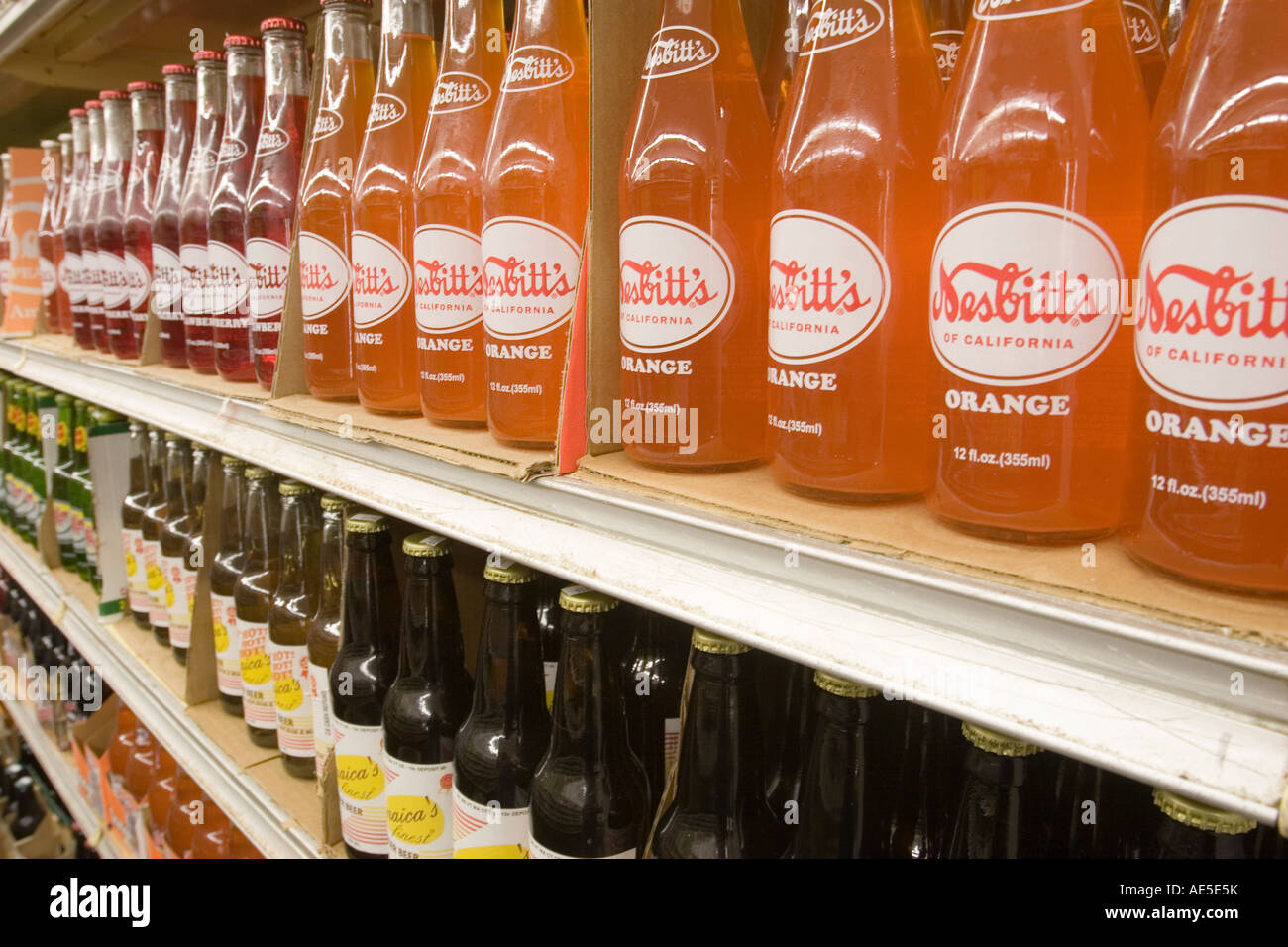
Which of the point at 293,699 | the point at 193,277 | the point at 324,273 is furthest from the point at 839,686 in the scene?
the point at 193,277

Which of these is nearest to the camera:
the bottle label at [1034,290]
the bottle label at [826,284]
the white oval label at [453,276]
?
the bottle label at [1034,290]

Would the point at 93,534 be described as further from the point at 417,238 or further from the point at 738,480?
the point at 738,480

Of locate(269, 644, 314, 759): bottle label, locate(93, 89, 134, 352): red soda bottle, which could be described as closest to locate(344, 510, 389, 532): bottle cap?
locate(269, 644, 314, 759): bottle label

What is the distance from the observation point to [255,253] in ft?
4.49

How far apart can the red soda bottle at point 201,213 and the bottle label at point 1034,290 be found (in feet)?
4.31

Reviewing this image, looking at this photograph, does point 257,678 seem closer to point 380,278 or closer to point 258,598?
point 258,598

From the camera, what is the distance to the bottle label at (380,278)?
42.9 inches

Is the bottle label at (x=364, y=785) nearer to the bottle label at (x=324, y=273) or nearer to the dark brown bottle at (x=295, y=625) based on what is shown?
the dark brown bottle at (x=295, y=625)

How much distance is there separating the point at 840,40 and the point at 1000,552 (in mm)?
412

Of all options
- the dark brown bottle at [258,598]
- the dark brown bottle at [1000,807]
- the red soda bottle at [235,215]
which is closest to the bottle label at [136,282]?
the red soda bottle at [235,215]

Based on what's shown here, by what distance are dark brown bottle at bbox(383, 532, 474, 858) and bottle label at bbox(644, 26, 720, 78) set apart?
57 centimetres

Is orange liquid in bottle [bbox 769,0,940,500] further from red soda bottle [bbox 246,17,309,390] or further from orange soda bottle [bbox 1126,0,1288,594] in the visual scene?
red soda bottle [bbox 246,17,309,390]

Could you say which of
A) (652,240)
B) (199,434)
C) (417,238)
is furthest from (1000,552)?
(199,434)

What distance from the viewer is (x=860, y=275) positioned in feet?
2.08
